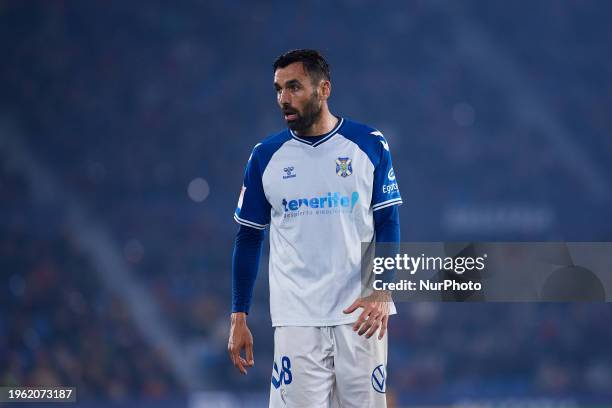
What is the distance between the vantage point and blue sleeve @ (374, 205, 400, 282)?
3545 mm

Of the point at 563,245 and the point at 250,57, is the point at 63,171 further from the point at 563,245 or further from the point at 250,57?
the point at 563,245

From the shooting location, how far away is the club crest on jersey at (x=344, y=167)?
358cm

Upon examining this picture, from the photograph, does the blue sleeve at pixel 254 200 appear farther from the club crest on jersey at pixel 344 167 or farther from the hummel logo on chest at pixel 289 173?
the club crest on jersey at pixel 344 167

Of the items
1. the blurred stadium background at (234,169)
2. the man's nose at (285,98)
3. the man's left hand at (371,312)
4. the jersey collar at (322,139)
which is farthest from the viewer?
the blurred stadium background at (234,169)

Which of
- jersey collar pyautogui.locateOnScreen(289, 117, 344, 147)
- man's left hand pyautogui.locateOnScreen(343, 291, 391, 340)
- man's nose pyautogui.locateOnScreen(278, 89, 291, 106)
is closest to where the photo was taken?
man's left hand pyautogui.locateOnScreen(343, 291, 391, 340)

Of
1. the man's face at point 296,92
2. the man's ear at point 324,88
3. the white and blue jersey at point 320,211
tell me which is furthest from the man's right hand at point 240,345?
the man's ear at point 324,88

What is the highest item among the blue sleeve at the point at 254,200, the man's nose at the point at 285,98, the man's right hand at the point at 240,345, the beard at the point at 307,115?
the man's nose at the point at 285,98

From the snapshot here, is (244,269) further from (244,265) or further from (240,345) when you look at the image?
(240,345)

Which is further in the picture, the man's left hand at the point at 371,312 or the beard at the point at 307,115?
the beard at the point at 307,115

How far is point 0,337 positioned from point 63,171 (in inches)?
87.2

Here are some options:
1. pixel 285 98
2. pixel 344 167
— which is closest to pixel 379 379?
pixel 344 167

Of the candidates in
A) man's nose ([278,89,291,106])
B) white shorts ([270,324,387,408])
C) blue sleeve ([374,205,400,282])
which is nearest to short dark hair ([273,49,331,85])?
man's nose ([278,89,291,106])

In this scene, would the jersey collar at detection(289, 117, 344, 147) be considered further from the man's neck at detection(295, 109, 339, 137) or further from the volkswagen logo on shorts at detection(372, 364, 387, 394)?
the volkswagen logo on shorts at detection(372, 364, 387, 394)

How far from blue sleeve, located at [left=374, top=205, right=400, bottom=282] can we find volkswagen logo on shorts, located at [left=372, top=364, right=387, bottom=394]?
14.9 inches
